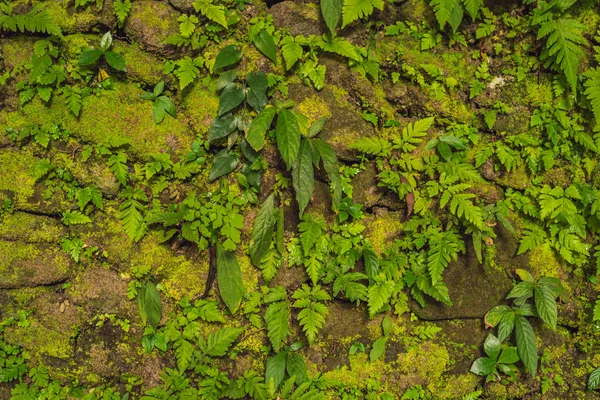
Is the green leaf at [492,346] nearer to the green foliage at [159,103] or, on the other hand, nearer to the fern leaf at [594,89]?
the fern leaf at [594,89]

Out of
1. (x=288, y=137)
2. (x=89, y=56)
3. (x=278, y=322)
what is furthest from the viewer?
(x=278, y=322)

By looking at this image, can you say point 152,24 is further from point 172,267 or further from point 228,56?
point 172,267

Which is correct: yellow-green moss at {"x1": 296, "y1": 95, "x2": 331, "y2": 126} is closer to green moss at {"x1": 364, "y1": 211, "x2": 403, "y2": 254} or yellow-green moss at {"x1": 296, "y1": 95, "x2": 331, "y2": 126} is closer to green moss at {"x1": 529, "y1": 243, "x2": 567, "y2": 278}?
green moss at {"x1": 364, "y1": 211, "x2": 403, "y2": 254}

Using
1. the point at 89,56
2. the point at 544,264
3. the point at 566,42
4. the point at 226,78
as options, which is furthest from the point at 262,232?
the point at 566,42

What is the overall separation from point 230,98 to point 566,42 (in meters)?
2.65

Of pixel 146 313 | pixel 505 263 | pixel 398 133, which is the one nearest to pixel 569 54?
pixel 398 133

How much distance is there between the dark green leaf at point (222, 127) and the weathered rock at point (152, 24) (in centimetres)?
70

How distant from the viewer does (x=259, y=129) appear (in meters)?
3.73

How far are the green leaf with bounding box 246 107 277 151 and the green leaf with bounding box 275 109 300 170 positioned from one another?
80 millimetres

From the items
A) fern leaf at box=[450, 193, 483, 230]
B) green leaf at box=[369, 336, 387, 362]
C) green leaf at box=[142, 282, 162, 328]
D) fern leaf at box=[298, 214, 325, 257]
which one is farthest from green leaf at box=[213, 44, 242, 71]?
green leaf at box=[369, 336, 387, 362]

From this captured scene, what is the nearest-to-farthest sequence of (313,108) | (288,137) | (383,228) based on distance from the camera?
(288,137) → (313,108) → (383,228)

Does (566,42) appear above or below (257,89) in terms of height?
above

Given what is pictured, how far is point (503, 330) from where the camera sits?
A: 4.06 meters

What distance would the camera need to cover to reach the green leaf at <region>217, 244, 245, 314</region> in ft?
12.8
